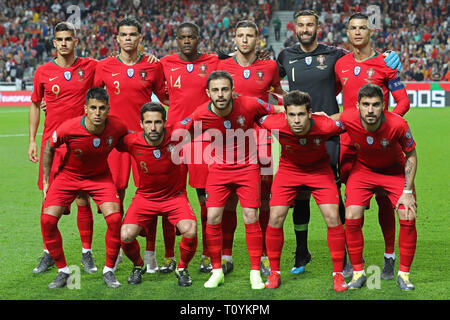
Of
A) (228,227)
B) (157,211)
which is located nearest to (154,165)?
(157,211)

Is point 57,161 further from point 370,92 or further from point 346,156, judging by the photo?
point 370,92

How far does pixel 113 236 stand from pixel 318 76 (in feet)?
7.38

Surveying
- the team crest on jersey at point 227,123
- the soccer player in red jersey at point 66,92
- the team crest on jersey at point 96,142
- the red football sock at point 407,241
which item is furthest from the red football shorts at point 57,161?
the red football sock at point 407,241

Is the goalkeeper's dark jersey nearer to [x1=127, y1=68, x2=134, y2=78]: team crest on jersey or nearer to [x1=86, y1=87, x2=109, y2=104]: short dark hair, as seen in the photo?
[x1=127, y1=68, x2=134, y2=78]: team crest on jersey

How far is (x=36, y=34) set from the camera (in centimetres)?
3005

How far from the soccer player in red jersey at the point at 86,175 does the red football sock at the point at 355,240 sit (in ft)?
6.16

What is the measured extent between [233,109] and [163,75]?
1.07 meters

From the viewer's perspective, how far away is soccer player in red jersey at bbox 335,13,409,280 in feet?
17.9

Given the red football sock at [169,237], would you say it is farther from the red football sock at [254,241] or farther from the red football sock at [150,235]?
the red football sock at [254,241]

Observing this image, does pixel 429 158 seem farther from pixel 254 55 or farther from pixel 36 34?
pixel 36 34

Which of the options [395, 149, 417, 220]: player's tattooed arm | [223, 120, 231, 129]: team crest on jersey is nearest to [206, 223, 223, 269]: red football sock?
[223, 120, 231, 129]: team crest on jersey

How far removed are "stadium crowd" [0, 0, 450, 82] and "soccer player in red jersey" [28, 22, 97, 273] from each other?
21541 millimetres

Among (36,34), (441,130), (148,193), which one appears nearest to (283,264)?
(148,193)

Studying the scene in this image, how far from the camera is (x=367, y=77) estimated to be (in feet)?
18.0
